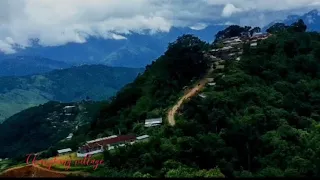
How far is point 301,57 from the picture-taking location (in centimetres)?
4750

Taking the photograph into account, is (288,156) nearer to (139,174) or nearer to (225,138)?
(225,138)

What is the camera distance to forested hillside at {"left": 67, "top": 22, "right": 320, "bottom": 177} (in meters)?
29.0

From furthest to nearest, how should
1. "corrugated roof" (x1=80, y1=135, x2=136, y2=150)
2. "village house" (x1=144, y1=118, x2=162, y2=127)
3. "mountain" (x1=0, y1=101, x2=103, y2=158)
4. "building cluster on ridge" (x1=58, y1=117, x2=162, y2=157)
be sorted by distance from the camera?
"mountain" (x1=0, y1=101, x2=103, y2=158) < "village house" (x1=144, y1=118, x2=162, y2=127) < "corrugated roof" (x1=80, y1=135, x2=136, y2=150) < "building cluster on ridge" (x1=58, y1=117, x2=162, y2=157)

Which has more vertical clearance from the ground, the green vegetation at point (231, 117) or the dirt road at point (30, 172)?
the green vegetation at point (231, 117)

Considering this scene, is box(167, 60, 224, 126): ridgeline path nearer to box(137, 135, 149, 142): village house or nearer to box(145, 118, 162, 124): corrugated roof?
box(145, 118, 162, 124): corrugated roof

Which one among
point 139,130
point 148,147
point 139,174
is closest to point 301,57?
point 139,130

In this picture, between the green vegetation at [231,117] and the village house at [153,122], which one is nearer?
the green vegetation at [231,117]

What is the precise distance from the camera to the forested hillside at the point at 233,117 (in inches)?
1142

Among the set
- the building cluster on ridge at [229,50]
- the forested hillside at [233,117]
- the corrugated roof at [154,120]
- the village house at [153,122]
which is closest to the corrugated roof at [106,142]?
the forested hillside at [233,117]

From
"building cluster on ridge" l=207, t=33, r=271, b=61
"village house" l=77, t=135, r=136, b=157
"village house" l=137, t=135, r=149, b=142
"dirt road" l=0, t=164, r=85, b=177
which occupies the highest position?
"building cluster on ridge" l=207, t=33, r=271, b=61

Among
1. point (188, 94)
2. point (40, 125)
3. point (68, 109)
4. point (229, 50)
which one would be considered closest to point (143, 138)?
point (188, 94)

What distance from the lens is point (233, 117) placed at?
118 feet

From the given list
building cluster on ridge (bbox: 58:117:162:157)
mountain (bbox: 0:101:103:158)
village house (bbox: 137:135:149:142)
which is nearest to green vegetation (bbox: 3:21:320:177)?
village house (bbox: 137:135:149:142)

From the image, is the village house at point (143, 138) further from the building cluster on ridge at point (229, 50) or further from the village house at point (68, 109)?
the village house at point (68, 109)
